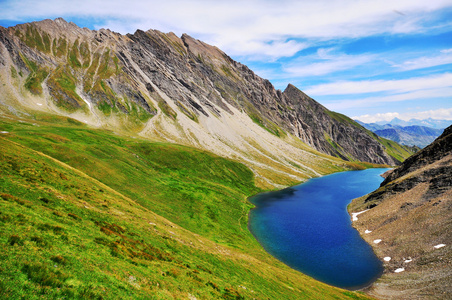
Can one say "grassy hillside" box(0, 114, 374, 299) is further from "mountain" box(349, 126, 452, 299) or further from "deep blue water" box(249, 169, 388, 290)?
"mountain" box(349, 126, 452, 299)

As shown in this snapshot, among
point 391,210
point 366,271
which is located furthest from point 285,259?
point 391,210

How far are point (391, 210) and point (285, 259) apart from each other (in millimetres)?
48498

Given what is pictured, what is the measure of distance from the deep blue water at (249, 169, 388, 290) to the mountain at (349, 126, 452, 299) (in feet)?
16.0

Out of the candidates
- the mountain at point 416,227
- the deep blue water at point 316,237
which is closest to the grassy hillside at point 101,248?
the deep blue water at point 316,237

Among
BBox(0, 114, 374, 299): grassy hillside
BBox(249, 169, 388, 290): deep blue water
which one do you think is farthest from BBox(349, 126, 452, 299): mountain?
BBox(0, 114, 374, 299): grassy hillside

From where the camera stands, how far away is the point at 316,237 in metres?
81.4

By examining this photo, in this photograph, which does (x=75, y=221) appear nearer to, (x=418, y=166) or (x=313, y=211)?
(x=313, y=211)

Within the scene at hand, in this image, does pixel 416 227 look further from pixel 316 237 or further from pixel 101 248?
pixel 101 248

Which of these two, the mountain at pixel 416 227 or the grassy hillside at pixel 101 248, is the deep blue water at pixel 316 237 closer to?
the mountain at pixel 416 227

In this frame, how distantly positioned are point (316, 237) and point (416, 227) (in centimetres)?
2871

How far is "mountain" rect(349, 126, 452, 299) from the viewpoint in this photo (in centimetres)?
4997

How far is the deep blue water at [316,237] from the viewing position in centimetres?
6093

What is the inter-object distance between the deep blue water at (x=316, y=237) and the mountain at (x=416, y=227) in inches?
192

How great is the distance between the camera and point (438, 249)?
56812 millimetres
